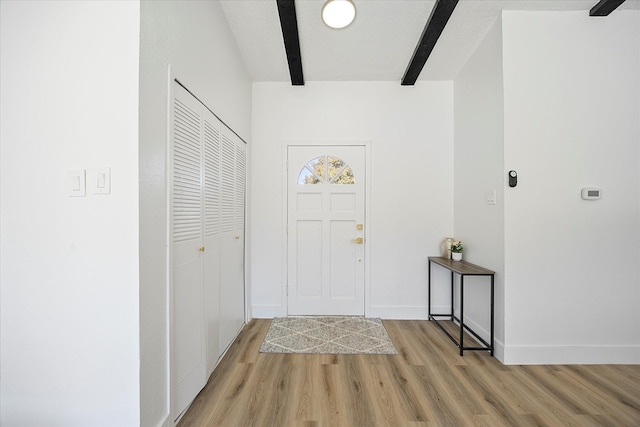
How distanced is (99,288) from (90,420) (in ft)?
1.92

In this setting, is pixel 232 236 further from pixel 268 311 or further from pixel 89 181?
pixel 89 181

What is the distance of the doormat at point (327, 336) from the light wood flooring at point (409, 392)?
4.1 inches

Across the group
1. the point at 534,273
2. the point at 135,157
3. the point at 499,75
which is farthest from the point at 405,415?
the point at 499,75

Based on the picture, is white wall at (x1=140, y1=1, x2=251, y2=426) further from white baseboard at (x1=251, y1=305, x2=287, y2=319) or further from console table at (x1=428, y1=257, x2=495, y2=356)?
console table at (x1=428, y1=257, x2=495, y2=356)

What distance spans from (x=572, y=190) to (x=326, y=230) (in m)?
2.21

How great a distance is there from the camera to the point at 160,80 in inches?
53.3

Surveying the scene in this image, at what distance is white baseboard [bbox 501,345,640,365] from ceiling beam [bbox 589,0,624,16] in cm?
262

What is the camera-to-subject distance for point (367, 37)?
2455 mm

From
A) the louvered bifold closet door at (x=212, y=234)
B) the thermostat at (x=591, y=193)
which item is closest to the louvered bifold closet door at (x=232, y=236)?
the louvered bifold closet door at (x=212, y=234)

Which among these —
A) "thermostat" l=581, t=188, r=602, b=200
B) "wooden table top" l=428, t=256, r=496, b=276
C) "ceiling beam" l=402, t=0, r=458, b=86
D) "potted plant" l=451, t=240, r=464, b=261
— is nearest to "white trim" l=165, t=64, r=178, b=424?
"ceiling beam" l=402, t=0, r=458, b=86

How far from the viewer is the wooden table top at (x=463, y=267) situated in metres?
2.31

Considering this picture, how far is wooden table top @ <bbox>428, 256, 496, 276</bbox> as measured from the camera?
231 cm

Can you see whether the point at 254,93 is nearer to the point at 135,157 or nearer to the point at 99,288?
the point at 135,157

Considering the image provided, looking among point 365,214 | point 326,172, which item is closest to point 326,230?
point 365,214
